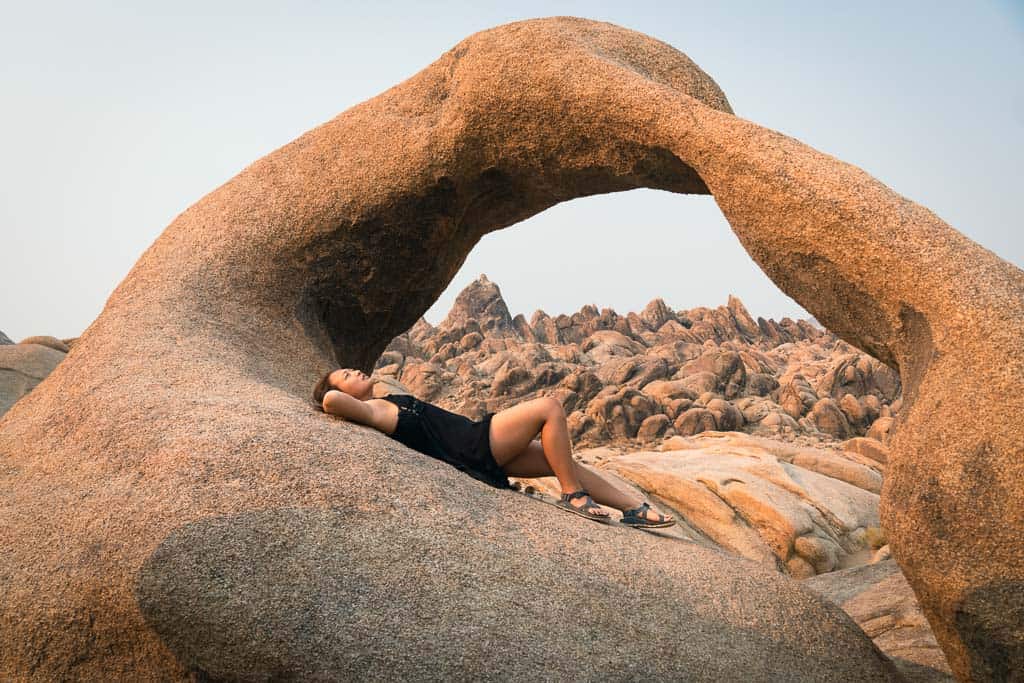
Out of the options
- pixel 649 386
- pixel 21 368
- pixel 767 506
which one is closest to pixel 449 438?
pixel 767 506

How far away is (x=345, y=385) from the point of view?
19.2 ft

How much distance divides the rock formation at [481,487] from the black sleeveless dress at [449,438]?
55 cm

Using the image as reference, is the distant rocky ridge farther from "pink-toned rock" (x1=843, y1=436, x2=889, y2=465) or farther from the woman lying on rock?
the woman lying on rock

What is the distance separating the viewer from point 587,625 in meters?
4.26

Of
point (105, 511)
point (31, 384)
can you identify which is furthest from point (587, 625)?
point (31, 384)

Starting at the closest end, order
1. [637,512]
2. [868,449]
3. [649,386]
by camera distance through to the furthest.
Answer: [637,512]
[868,449]
[649,386]

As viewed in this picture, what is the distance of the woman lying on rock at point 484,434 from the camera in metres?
5.65

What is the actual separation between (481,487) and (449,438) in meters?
0.81

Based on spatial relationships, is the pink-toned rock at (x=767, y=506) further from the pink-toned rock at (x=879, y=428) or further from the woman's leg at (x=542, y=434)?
the pink-toned rock at (x=879, y=428)

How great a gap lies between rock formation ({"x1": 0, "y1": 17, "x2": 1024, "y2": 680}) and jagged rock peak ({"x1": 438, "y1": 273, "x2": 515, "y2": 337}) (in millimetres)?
38639

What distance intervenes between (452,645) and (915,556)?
257 cm

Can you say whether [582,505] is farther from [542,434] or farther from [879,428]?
[879,428]

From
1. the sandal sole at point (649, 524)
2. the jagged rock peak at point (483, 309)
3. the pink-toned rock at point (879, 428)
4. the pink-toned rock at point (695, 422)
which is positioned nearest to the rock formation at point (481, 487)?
the sandal sole at point (649, 524)

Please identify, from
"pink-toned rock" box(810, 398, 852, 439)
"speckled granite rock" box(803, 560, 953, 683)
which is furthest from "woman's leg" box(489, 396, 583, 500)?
"pink-toned rock" box(810, 398, 852, 439)
